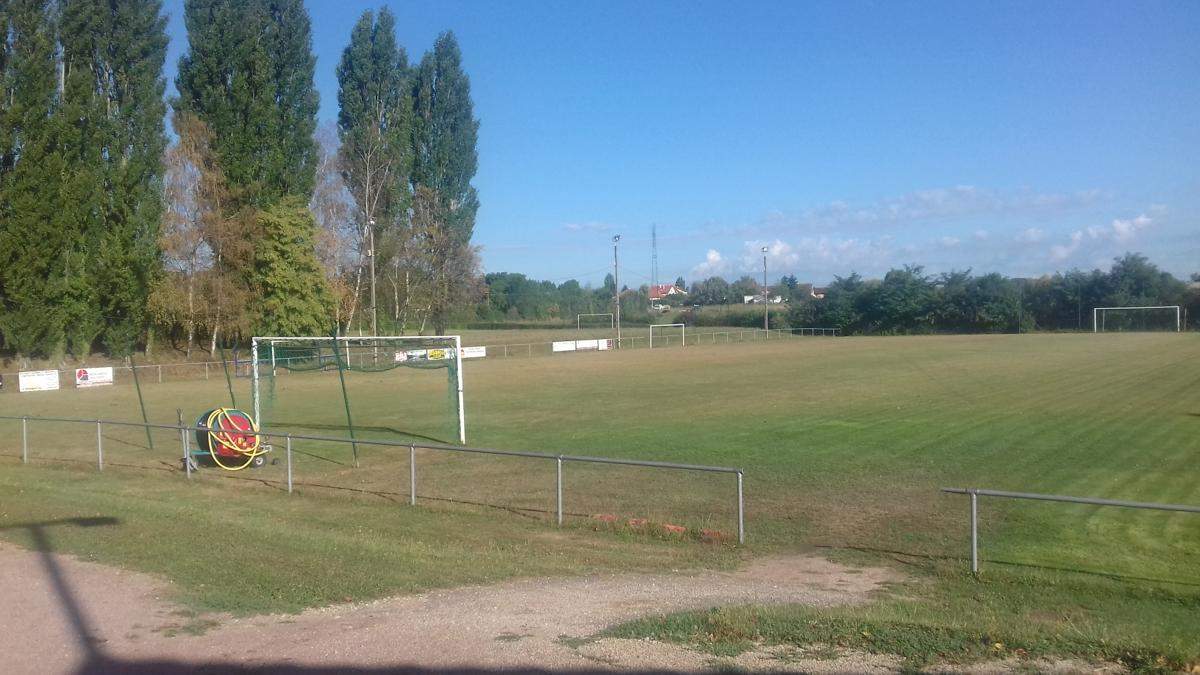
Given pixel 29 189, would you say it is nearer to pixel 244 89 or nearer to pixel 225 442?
pixel 244 89

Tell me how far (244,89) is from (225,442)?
4321cm

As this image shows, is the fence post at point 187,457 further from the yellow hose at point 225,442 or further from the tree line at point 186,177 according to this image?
the tree line at point 186,177

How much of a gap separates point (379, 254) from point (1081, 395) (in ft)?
154

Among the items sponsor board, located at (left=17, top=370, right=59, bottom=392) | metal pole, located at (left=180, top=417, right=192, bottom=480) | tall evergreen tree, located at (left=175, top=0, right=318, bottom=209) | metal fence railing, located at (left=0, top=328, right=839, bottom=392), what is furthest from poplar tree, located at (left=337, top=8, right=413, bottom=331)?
metal pole, located at (left=180, top=417, right=192, bottom=480)

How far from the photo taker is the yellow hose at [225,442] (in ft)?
59.4

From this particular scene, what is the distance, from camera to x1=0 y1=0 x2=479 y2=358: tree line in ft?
161

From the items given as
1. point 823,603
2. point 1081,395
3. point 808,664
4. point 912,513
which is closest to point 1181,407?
point 1081,395

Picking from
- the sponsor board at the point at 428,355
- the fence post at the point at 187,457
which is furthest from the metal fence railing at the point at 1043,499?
the sponsor board at the point at 428,355

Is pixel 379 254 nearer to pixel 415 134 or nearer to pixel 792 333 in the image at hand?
pixel 415 134

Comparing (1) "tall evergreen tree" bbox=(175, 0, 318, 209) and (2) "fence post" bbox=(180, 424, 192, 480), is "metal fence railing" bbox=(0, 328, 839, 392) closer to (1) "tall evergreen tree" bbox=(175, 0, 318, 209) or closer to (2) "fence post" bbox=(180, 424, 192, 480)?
(2) "fence post" bbox=(180, 424, 192, 480)

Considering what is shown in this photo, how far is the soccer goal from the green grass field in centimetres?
7297

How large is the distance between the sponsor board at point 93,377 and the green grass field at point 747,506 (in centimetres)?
1187

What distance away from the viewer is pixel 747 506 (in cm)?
1421

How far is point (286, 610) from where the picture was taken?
26.8ft
